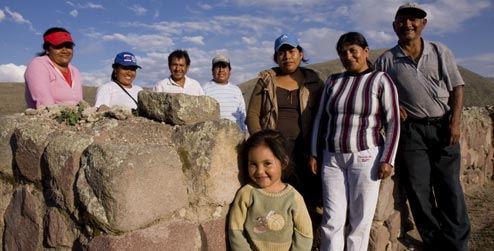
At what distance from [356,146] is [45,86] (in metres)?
2.35

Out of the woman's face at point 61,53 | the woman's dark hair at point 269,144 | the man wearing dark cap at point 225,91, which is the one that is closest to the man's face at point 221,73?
the man wearing dark cap at point 225,91

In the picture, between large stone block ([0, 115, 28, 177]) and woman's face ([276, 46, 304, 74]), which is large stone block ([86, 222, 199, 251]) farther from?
woman's face ([276, 46, 304, 74])

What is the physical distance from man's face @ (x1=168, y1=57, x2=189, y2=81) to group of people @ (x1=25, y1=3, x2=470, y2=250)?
34.8 inches

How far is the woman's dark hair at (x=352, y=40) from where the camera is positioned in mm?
2742

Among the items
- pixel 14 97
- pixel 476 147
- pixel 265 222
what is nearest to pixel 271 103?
pixel 265 222

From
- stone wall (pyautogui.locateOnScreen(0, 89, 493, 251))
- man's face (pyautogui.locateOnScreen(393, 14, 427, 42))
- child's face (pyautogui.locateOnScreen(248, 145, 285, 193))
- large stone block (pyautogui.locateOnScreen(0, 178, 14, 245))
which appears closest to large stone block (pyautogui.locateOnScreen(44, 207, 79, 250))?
stone wall (pyautogui.locateOnScreen(0, 89, 493, 251))

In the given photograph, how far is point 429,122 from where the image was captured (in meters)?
3.20

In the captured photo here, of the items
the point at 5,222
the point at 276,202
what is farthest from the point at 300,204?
the point at 5,222

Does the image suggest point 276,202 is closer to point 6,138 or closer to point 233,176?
point 233,176

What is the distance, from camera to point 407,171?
3.30m

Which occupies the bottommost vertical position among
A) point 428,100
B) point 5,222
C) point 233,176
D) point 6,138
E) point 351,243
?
point 351,243

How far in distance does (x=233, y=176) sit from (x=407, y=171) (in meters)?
1.82

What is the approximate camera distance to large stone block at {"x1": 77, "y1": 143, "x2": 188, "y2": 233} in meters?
1.82

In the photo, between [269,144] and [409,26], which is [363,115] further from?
[409,26]
